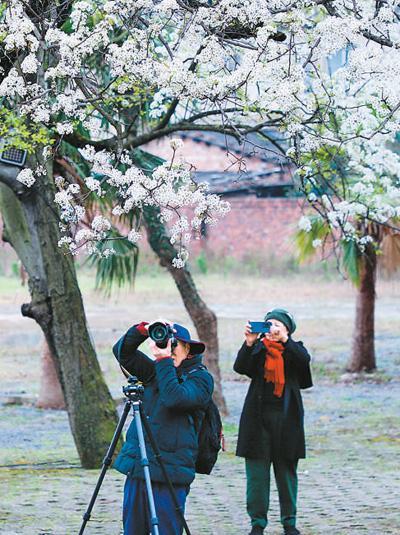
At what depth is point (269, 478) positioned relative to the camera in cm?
940

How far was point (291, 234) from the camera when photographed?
962 inches

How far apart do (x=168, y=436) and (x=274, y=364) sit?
2.31 meters

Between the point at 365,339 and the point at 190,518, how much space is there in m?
16.1

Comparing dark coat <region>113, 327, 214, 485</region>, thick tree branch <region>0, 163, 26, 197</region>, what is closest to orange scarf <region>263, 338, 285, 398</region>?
dark coat <region>113, 327, 214, 485</region>

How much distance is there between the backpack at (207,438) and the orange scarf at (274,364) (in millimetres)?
1886

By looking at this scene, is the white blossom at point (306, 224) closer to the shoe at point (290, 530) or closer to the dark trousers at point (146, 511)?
the shoe at point (290, 530)

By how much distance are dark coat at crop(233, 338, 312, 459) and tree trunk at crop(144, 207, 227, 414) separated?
790 cm

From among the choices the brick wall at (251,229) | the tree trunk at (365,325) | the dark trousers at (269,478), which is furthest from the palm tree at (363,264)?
the brick wall at (251,229)

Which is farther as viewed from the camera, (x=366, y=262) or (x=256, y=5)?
(x=366, y=262)

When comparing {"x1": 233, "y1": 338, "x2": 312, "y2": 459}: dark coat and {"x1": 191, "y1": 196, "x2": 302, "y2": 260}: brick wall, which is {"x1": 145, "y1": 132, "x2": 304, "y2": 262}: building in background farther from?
{"x1": 233, "y1": 338, "x2": 312, "y2": 459}: dark coat

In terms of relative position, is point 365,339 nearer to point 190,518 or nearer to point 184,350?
point 190,518

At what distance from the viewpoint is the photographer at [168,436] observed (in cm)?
709

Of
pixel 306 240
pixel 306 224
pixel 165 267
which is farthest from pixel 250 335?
pixel 306 240

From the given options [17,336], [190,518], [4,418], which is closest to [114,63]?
[190,518]
